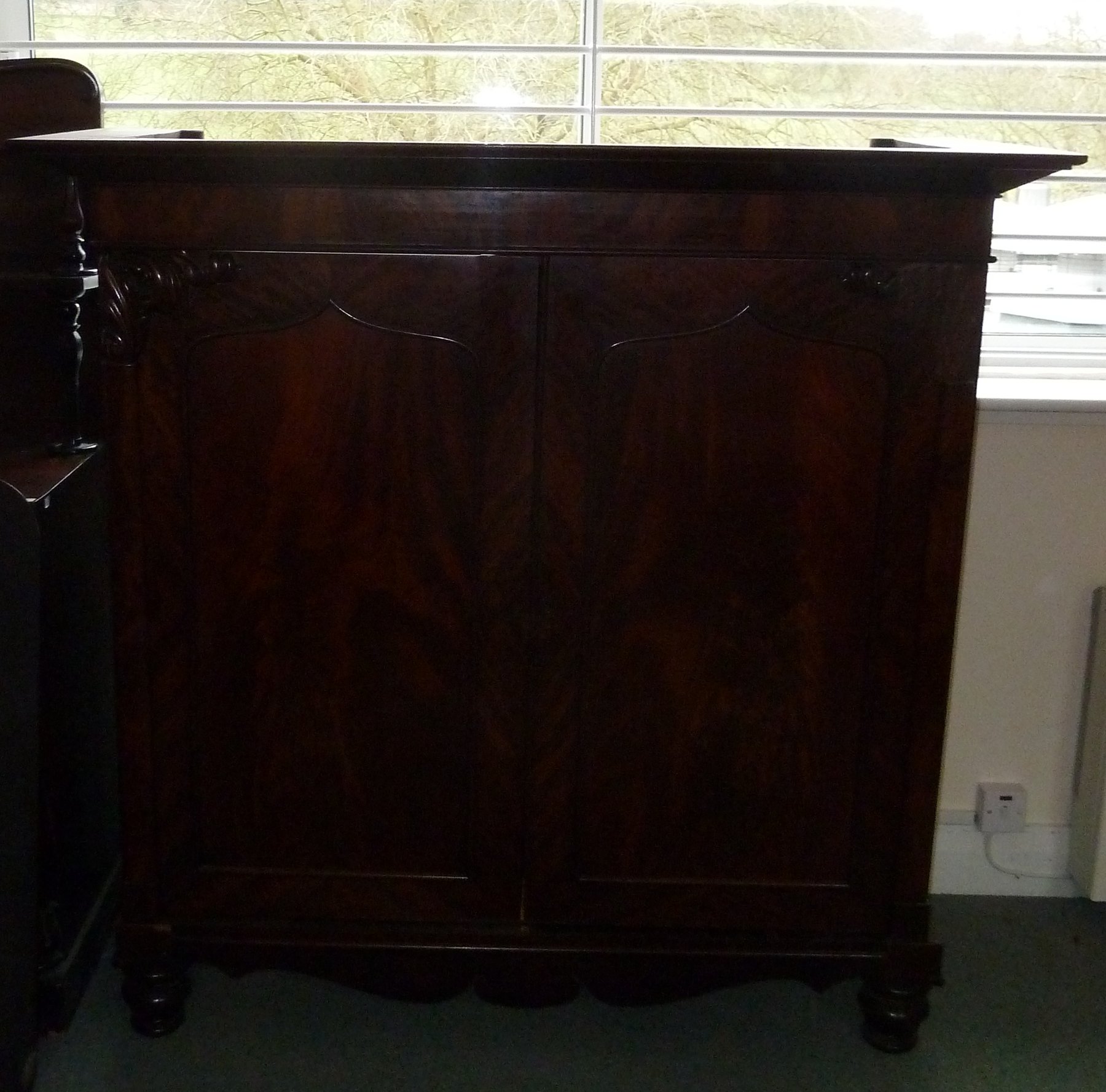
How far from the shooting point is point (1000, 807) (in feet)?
6.75

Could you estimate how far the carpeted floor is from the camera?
5.22ft

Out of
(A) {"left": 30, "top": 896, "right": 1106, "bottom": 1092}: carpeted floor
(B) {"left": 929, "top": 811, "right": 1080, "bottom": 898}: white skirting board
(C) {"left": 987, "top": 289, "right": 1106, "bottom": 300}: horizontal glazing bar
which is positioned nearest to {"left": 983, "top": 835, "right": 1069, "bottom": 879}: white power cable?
(B) {"left": 929, "top": 811, "right": 1080, "bottom": 898}: white skirting board

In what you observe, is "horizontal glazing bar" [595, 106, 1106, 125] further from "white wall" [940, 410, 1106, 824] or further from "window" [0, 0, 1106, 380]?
"white wall" [940, 410, 1106, 824]

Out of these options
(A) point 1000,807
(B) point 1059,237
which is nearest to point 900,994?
(A) point 1000,807

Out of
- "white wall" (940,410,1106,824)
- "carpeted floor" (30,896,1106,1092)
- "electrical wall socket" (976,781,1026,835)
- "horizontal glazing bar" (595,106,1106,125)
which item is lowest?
"carpeted floor" (30,896,1106,1092)

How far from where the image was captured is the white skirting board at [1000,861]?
2082 mm

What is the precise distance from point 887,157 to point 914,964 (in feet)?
3.30

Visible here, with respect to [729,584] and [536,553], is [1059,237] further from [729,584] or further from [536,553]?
[536,553]

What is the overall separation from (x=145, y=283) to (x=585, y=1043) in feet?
3.70

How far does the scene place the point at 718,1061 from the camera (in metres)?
1.64

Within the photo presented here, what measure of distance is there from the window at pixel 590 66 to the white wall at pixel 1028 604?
38cm

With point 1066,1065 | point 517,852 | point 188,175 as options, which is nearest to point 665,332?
point 188,175

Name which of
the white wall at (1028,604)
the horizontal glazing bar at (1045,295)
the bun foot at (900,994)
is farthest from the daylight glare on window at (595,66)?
the bun foot at (900,994)

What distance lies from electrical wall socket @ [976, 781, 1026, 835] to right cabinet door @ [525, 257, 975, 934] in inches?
22.7
